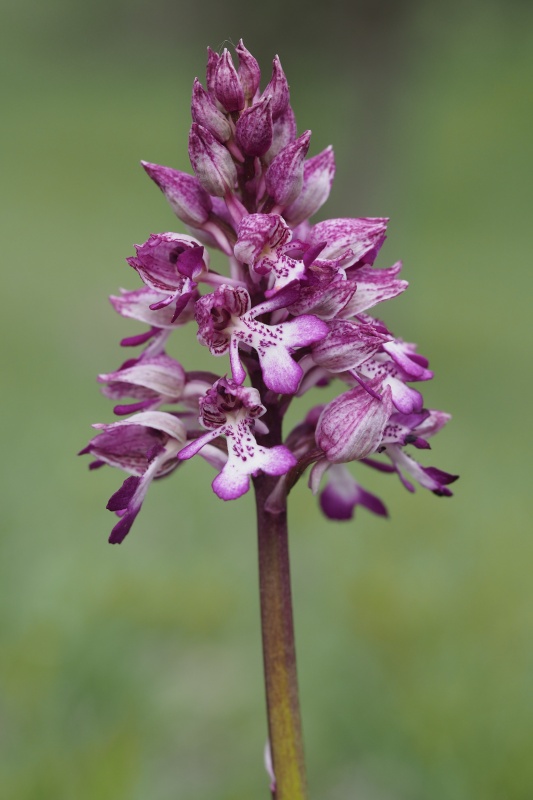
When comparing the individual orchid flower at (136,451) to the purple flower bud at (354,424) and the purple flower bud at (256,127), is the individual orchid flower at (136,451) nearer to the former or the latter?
the purple flower bud at (354,424)

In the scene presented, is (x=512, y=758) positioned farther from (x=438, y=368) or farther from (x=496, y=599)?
(x=438, y=368)

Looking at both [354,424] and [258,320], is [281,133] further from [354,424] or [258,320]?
[354,424]

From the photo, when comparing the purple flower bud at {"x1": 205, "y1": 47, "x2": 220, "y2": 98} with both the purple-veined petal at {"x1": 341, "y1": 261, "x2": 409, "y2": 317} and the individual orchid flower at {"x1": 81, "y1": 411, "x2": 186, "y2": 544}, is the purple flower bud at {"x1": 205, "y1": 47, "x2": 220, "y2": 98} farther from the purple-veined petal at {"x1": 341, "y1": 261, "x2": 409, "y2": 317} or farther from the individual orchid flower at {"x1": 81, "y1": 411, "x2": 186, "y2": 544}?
the individual orchid flower at {"x1": 81, "y1": 411, "x2": 186, "y2": 544}

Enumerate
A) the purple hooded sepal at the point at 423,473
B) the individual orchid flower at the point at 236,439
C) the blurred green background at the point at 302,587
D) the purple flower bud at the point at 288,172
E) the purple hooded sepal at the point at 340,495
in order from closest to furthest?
the individual orchid flower at the point at 236,439, the purple flower bud at the point at 288,172, the purple hooded sepal at the point at 423,473, the purple hooded sepal at the point at 340,495, the blurred green background at the point at 302,587

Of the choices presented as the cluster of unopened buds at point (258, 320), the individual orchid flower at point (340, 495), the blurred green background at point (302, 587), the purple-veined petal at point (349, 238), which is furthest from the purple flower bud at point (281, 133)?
the blurred green background at point (302, 587)

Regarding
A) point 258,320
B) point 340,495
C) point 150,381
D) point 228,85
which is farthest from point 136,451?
point 228,85

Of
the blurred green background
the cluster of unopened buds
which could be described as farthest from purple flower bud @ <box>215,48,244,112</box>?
the blurred green background

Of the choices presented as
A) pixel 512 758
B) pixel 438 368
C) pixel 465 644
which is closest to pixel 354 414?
pixel 512 758
